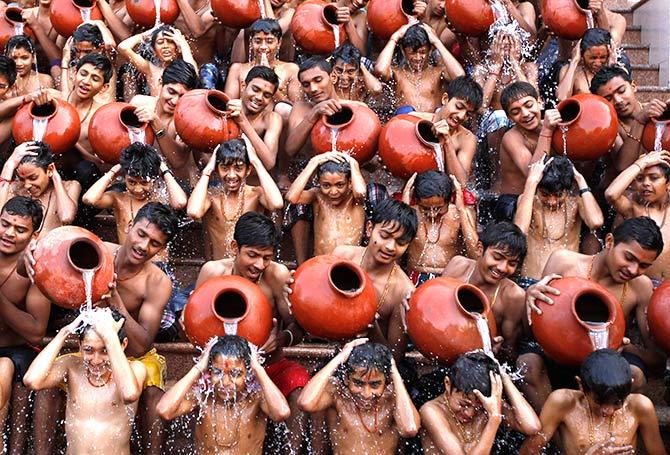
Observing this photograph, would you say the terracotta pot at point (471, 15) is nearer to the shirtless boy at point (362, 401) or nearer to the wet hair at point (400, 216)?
the wet hair at point (400, 216)

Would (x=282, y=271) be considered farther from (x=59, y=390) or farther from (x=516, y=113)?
(x=516, y=113)

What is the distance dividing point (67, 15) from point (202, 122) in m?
2.43

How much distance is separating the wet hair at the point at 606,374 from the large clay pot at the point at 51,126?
373 cm

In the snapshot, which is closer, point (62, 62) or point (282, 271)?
point (282, 271)

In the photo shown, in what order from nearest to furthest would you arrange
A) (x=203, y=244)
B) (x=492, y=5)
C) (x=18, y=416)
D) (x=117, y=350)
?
(x=117, y=350), (x=18, y=416), (x=203, y=244), (x=492, y=5)

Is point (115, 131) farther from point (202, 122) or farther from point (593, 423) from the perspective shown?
point (593, 423)

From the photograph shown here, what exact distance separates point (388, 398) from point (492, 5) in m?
3.82

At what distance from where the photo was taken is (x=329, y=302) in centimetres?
468

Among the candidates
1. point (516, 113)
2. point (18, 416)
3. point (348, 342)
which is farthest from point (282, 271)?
point (516, 113)

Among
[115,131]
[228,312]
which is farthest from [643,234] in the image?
[115,131]

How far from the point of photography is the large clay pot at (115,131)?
245 inches

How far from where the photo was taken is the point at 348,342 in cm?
492

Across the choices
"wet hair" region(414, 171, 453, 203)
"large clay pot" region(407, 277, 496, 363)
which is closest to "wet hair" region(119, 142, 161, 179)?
"wet hair" region(414, 171, 453, 203)

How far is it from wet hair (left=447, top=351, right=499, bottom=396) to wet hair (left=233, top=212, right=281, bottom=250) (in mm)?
1309
